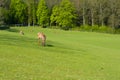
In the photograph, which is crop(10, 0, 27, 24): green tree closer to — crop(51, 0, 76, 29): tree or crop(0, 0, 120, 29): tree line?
crop(0, 0, 120, 29): tree line

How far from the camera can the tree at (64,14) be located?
345 feet

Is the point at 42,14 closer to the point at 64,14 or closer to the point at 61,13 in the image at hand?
the point at 61,13


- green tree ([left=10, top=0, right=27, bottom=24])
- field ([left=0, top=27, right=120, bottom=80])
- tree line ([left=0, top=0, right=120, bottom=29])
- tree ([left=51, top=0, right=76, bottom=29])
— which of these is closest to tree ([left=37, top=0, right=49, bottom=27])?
tree line ([left=0, top=0, right=120, bottom=29])

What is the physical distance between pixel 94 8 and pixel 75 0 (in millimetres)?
14397

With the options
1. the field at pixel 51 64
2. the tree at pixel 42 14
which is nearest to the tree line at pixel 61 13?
the tree at pixel 42 14

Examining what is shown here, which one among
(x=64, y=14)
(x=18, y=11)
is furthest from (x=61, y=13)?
(x=18, y=11)

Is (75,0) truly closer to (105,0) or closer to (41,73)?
(105,0)

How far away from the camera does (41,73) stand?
16562 millimetres

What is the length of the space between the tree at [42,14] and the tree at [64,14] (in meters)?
2.85

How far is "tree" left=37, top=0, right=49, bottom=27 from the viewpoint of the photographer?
357ft

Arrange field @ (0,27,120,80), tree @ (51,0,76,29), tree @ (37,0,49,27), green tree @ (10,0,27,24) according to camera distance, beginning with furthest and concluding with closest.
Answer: green tree @ (10,0,27,24) < tree @ (37,0,49,27) < tree @ (51,0,76,29) < field @ (0,27,120,80)

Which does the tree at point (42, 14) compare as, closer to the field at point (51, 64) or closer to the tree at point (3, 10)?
the tree at point (3, 10)

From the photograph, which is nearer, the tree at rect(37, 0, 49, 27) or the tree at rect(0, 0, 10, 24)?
the tree at rect(0, 0, 10, 24)

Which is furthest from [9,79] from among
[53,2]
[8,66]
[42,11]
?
[53,2]
